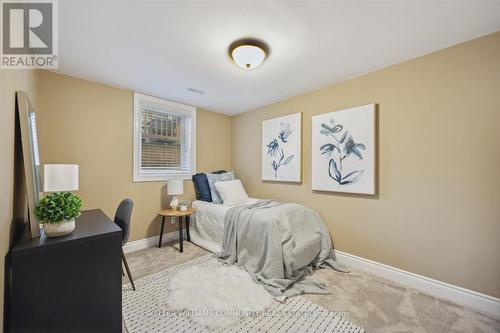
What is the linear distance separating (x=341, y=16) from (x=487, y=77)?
4.55 feet

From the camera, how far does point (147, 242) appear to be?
10.3 ft

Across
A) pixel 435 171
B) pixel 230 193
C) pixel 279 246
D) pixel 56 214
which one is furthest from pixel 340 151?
pixel 56 214

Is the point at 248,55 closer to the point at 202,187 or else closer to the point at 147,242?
the point at 202,187

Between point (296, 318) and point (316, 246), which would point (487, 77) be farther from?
point (296, 318)

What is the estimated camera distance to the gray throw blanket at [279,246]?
2076 millimetres

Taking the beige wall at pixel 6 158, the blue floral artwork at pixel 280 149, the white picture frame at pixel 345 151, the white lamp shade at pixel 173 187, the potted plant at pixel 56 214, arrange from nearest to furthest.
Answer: the beige wall at pixel 6 158
the potted plant at pixel 56 214
the white picture frame at pixel 345 151
the white lamp shade at pixel 173 187
the blue floral artwork at pixel 280 149

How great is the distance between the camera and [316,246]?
8.20 feet

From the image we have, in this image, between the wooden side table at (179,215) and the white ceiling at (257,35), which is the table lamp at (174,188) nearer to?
the wooden side table at (179,215)

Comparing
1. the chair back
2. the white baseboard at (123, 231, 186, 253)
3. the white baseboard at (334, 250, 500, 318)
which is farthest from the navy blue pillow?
the white baseboard at (334, 250, 500, 318)

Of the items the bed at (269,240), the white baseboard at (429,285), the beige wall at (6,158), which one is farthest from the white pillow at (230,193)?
the beige wall at (6,158)

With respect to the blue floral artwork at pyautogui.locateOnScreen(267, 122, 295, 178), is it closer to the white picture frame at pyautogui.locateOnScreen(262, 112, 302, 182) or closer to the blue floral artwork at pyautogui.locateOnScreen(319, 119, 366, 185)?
the white picture frame at pyautogui.locateOnScreen(262, 112, 302, 182)

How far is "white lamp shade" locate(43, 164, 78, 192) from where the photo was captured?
175cm

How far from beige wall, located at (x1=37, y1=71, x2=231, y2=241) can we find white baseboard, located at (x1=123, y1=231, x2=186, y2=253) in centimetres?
7

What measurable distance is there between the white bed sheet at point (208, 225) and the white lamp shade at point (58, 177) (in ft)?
5.42
